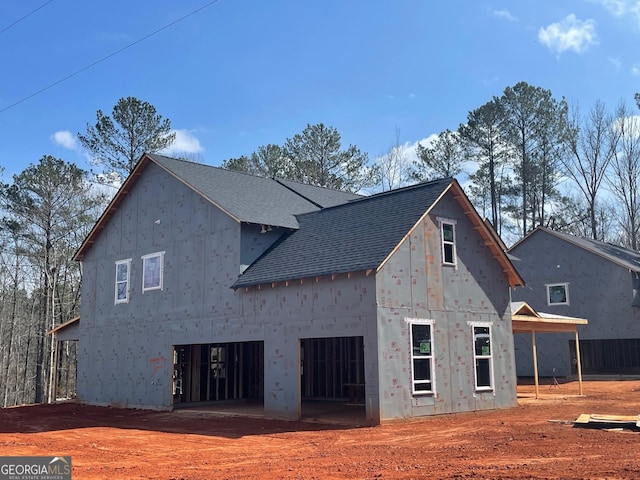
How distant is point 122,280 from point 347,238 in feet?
35.1

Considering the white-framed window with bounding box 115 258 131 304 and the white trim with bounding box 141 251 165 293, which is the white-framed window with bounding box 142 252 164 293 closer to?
the white trim with bounding box 141 251 165 293

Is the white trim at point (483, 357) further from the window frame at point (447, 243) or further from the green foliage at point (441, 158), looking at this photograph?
the green foliage at point (441, 158)

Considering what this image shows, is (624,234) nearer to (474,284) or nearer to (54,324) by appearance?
(474,284)

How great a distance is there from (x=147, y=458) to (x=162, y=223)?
494 inches

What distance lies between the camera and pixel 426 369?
16.4 m

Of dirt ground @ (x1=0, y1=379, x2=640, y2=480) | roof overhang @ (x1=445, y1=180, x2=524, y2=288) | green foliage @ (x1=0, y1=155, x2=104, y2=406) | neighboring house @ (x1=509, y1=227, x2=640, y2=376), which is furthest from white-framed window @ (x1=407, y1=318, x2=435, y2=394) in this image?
green foliage @ (x1=0, y1=155, x2=104, y2=406)

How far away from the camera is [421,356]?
16.3 metres

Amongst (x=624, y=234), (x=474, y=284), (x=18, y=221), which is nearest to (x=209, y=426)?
(x=474, y=284)

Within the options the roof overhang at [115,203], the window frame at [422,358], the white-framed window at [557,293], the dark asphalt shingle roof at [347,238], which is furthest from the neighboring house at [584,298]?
the roof overhang at [115,203]

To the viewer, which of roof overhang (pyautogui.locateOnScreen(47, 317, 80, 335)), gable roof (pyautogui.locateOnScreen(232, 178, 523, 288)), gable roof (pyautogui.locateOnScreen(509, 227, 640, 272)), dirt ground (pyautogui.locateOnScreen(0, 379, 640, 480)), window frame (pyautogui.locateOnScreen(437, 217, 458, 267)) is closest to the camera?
dirt ground (pyautogui.locateOnScreen(0, 379, 640, 480))

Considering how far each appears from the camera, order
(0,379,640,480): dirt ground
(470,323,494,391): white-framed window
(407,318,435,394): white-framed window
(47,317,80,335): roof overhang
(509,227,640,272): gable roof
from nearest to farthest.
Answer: (0,379,640,480): dirt ground < (407,318,435,394): white-framed window < (470,323,494,391): white-framed window < (47,317,80,335): roof overhang < (509,227,640,272): gable roof

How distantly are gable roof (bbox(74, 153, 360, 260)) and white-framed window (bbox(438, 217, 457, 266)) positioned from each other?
16.6ft

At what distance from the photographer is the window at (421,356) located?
16078mm

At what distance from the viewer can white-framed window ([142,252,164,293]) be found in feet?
73.4
